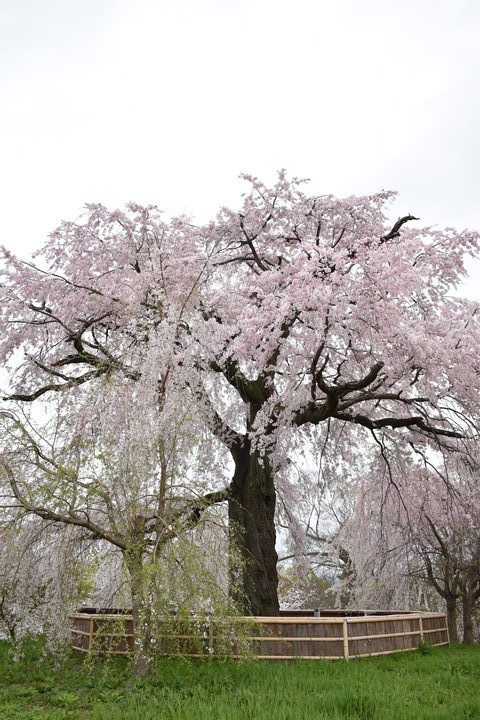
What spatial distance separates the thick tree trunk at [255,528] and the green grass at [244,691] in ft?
6.78

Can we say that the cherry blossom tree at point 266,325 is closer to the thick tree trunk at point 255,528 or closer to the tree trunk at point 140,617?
the thick tree trunk at point 255,528

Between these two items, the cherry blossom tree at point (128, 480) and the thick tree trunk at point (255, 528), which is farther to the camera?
the thick tree trunk at point (255, 528)

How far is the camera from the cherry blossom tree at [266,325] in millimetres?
10539

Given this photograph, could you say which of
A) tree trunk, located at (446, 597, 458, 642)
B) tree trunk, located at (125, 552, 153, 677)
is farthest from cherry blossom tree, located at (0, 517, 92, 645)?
tree trunk, located at (446, 597, 458, 642)

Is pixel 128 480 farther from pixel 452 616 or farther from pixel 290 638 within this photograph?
pixel 452 616

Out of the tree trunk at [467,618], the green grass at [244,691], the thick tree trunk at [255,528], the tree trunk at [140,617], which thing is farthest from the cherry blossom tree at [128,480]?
the tree trunk at [467,618]

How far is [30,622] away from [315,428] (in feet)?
24.6

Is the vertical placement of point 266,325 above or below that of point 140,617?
above

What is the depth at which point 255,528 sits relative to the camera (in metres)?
12.4

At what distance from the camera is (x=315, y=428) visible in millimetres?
14727

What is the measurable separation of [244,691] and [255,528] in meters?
5.03

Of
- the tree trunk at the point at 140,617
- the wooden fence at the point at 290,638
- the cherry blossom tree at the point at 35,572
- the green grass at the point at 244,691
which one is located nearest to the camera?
the green grass at the point at 244,691

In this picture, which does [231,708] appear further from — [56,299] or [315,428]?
[56,299]

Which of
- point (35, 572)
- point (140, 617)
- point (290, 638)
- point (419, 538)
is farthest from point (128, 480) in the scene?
point (419, 538)
